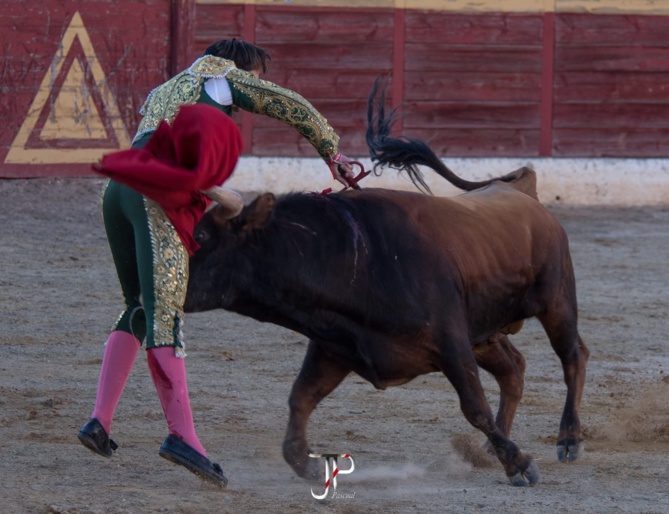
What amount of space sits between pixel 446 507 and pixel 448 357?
0.50 m

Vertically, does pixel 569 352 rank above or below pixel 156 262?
below

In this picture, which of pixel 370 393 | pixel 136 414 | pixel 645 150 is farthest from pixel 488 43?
pixel 136 414

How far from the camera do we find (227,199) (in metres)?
3.71

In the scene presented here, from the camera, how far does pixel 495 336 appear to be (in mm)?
4766

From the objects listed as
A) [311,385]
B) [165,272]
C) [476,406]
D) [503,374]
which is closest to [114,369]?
[165,272]

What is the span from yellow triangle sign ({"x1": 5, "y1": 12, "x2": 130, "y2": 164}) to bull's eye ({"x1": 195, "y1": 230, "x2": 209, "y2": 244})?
6534mm

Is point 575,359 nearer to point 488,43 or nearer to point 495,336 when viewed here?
point 495,336

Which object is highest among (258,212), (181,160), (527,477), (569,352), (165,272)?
(181,160)

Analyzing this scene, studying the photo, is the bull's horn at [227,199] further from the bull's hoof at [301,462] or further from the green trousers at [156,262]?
the bull's hoof at [301,462]

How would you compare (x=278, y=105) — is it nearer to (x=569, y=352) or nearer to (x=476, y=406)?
(x=476, y=406)

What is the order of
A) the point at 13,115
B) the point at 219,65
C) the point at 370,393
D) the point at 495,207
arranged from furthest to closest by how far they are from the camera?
the point at 13,115 → the point at 370,393 → the point at 495,207 → the point at 219,65

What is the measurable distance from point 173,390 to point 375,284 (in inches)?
27.1

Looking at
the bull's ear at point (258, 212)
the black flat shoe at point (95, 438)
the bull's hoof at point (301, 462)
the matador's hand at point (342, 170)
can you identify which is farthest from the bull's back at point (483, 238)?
the black flat shoe at point (95, 438)

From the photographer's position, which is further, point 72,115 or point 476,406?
point 72,115
